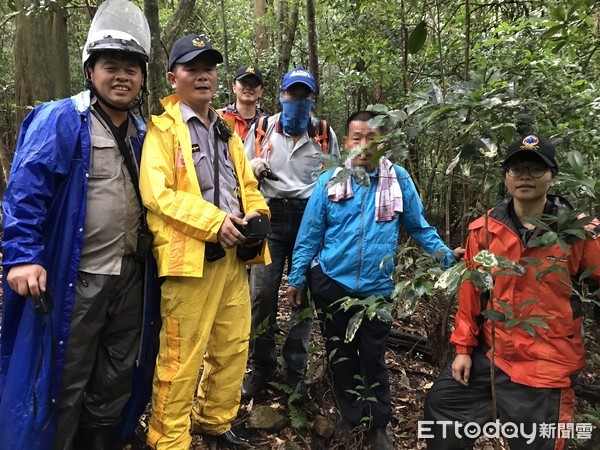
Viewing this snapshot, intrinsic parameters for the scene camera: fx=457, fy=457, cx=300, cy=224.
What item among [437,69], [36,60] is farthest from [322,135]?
[36,60]

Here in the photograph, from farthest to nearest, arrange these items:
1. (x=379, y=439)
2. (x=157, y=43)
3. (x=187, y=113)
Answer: (x=157, y=43)
(x=379, y=439)
(x=187, y=113)

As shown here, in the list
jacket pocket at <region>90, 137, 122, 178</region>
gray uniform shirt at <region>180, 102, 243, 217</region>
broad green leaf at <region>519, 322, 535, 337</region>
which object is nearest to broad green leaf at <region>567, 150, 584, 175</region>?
broad green leaf at <region>519, 322, 535, 337</region>

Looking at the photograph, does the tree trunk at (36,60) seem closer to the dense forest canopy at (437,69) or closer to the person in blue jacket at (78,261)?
the dense forest canopy at (437,69)

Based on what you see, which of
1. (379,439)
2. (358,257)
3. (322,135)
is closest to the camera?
(358,257)

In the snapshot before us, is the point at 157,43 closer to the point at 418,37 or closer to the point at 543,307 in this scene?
the point at 418,37

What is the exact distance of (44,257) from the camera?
7.63ft

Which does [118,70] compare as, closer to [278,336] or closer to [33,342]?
[33,342]

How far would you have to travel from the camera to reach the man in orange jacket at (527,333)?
7.37 ft

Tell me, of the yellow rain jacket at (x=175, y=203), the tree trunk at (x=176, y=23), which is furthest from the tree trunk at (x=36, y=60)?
the yellow rain jacket at (x=175, y=203)

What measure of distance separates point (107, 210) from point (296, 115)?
1.59 meters

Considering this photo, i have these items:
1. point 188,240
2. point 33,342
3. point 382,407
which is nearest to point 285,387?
point 382,407

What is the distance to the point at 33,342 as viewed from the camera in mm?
2297

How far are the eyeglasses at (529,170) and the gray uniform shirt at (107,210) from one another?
199cm

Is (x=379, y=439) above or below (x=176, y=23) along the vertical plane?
below
